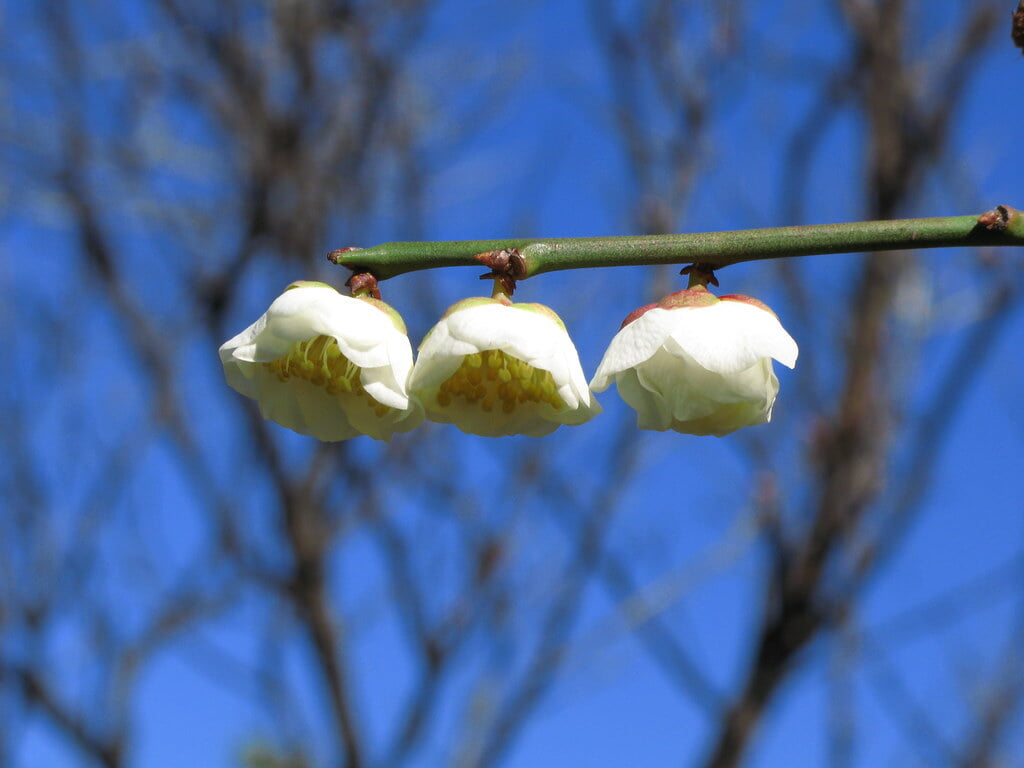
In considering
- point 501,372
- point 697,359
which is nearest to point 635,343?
point 697,359

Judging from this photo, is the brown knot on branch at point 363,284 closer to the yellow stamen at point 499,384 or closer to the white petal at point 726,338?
the yellow stamen at point 499,384

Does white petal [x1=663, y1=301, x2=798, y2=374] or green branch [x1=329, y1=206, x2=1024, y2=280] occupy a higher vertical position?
white petal [x1=663, y1=301, x2=798, y2=374]

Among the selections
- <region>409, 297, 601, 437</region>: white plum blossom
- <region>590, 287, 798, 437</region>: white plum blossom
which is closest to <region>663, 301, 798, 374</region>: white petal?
<region>590, 287, 798, 437</region>: white plum blossom

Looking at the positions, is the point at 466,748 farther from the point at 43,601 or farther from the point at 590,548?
the point at 43,601

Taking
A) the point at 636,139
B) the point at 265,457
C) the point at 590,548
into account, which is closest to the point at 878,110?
the point at 636,139

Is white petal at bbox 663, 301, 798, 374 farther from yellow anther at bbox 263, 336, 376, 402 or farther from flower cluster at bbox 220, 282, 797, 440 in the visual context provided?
yellow anther at bbox 263, 336, 376, 402

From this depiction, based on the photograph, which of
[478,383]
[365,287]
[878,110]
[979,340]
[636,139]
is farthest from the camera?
[636,139]
